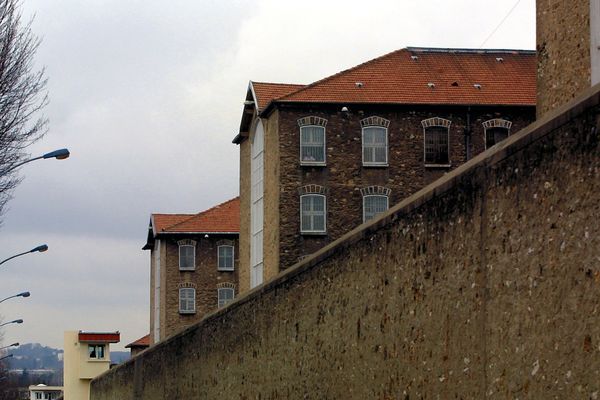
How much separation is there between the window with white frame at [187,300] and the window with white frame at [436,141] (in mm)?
30613

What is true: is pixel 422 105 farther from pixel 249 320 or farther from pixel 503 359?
pixel 503 359

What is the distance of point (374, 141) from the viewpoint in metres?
55.0

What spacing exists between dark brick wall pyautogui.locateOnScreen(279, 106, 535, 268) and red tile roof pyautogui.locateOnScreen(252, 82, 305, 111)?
2753mm

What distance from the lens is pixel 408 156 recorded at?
55.1 metres

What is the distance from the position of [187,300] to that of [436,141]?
1224 inches

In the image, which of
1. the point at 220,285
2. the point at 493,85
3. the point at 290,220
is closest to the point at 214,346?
the point at 290,220

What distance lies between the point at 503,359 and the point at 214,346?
Result: 14.8 meters

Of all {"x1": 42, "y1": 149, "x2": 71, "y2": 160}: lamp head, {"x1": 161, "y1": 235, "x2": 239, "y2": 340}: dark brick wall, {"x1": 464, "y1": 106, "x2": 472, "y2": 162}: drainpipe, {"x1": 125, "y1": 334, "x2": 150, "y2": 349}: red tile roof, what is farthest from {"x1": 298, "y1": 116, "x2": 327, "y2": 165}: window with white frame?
{"x1": 125, "y1": 334, "x2": 150, "y2": 349}: red tile roof

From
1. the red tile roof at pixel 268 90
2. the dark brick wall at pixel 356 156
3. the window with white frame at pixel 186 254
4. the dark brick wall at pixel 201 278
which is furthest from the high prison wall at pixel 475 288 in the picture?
the window with white frame at pixel 186 254

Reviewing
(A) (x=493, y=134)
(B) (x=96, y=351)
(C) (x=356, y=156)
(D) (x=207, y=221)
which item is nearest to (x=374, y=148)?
(C) (x=356, y=156)

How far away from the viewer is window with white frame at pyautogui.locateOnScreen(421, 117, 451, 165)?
5512 centimetres

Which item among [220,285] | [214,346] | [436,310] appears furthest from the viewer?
[220,285]

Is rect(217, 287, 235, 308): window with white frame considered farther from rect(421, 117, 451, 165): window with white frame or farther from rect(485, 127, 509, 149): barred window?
rect(485, 127, 509, 149): barred window

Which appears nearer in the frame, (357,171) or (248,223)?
(357,171)
